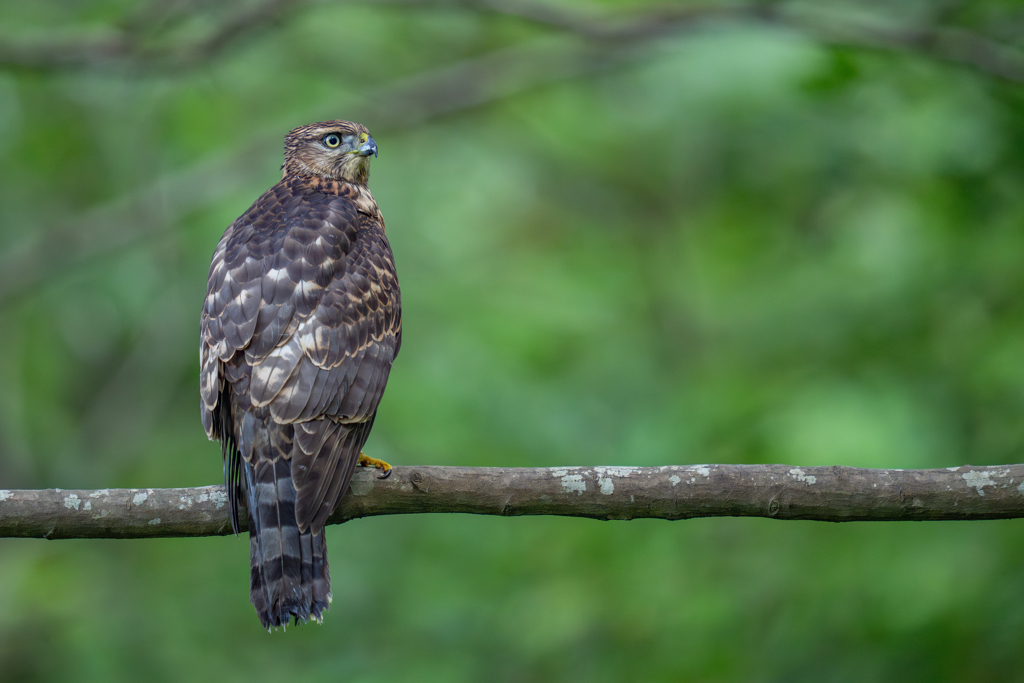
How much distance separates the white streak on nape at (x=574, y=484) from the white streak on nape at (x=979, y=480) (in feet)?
4.03

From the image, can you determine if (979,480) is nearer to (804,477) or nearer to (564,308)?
(804,477)

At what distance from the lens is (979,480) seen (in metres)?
3.15

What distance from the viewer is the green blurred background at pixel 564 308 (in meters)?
5.17

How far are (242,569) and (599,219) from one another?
4741 mm

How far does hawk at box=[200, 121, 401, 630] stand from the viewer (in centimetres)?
338

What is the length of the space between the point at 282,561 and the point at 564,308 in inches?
197

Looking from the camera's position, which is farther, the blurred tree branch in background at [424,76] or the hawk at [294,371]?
the blurred tree branch in background at [424,76]

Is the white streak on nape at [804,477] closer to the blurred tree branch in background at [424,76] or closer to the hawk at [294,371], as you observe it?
the hawk at [294,371]

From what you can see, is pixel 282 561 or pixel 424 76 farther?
pixel 424 76

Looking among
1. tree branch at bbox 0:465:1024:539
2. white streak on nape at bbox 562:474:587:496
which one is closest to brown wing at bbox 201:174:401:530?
tree branch at bbox 0:465:1024:539

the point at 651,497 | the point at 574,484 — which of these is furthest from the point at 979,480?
the point at 574,484

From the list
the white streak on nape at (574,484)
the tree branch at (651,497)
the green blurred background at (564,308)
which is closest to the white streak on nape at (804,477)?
the tree branch at (651,497)

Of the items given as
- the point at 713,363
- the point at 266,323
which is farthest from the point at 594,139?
the point at 266,323

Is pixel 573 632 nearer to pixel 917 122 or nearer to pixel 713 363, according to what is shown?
pixel 713 363
